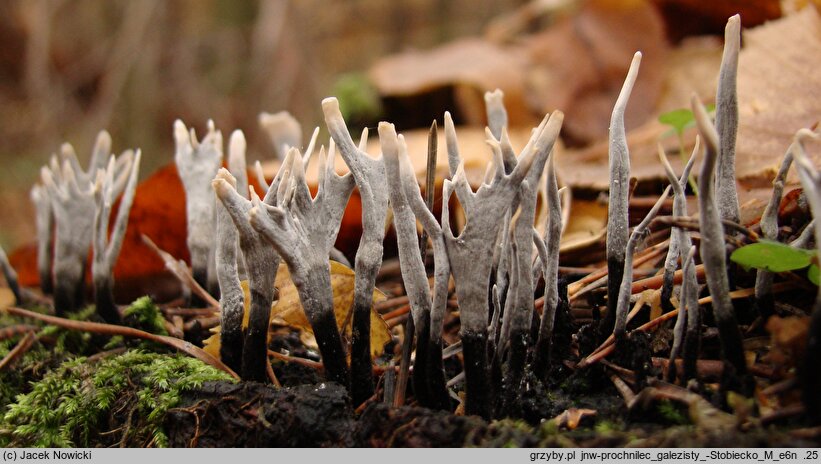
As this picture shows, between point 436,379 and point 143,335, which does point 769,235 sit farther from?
point 143,335

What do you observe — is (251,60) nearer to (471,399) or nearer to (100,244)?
(100,244)

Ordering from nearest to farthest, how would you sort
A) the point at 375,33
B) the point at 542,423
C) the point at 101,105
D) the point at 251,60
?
the point at 542,423 < the point at 101,105 < the point at 251,60 < the point at 375,33

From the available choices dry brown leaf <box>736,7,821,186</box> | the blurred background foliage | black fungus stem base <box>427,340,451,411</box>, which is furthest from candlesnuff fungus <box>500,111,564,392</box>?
the blurred background foliage

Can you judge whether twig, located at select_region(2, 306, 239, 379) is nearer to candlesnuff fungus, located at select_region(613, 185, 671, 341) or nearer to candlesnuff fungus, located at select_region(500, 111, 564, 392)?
candlesnuff fungus, located at select_region(500, 111, 564, 392)

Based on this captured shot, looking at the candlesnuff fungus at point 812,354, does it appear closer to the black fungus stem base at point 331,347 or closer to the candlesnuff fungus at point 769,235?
the candlesnuff fungus at point 769,235

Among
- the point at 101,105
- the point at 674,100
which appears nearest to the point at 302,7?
the point at 101,105

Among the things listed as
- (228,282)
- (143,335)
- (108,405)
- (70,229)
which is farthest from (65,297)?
(228,282)
